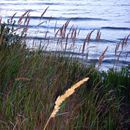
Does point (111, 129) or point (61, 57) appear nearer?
point (111, 129)

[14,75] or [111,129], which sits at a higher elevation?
[14,75]

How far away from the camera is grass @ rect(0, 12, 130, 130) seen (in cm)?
501

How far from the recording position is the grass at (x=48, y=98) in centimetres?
501

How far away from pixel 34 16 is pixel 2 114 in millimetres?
25989

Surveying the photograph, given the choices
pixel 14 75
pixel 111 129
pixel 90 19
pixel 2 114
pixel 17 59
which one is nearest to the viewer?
pixel 2 114

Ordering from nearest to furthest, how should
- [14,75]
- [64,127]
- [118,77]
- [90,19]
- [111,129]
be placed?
[64,127] < [111,129] < [14,75] < [118,77] < [90,19]

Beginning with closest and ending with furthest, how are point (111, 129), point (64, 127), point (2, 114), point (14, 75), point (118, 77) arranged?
point (64, 127)
point (2, 114)
point (111, 129)
point (14, 75)
point (118, 77)

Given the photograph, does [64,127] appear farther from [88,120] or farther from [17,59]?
[17,59]

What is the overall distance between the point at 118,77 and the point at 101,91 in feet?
2.77

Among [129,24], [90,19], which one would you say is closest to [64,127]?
[129,24]

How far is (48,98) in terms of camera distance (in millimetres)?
5422

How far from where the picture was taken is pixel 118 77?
7.74 metres

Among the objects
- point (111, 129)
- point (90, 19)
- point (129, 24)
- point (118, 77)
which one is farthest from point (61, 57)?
point (90, 19)

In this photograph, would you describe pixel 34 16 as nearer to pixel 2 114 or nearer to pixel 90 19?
pixel 90 19
